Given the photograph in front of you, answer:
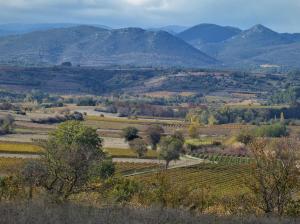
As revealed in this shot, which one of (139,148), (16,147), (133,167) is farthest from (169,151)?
(16,147)


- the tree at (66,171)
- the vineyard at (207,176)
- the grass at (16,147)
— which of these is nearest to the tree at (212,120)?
the vineyard at (207,176)

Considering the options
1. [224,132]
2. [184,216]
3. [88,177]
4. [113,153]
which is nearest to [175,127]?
[224,132]

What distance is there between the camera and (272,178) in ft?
63.7

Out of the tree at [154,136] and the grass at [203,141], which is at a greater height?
the tree at [154,136]

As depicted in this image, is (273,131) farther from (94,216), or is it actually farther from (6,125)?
(94,216)

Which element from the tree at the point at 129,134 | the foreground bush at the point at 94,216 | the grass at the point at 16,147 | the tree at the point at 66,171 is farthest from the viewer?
the tree at the point at 129,134

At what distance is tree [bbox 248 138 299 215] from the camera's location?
19156 mm

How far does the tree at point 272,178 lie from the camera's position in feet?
62.8

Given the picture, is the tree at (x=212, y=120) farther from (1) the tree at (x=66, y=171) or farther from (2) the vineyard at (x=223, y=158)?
(1) the tree at (x=66, y=171)

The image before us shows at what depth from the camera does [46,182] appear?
22.6 meters

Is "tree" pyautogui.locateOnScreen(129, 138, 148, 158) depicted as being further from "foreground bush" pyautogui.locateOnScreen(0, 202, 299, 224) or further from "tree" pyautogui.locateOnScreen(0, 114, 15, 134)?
"foreground bush" pyautogui.locateOnScreen(0, 202, 299, 224)

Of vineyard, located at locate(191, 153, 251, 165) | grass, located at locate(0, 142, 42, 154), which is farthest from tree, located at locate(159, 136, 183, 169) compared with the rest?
grass, located at locate(0, 142, 42, 154)

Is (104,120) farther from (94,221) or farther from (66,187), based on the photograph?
(94,221)

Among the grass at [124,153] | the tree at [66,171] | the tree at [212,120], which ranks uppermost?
the tree at [66,171]
